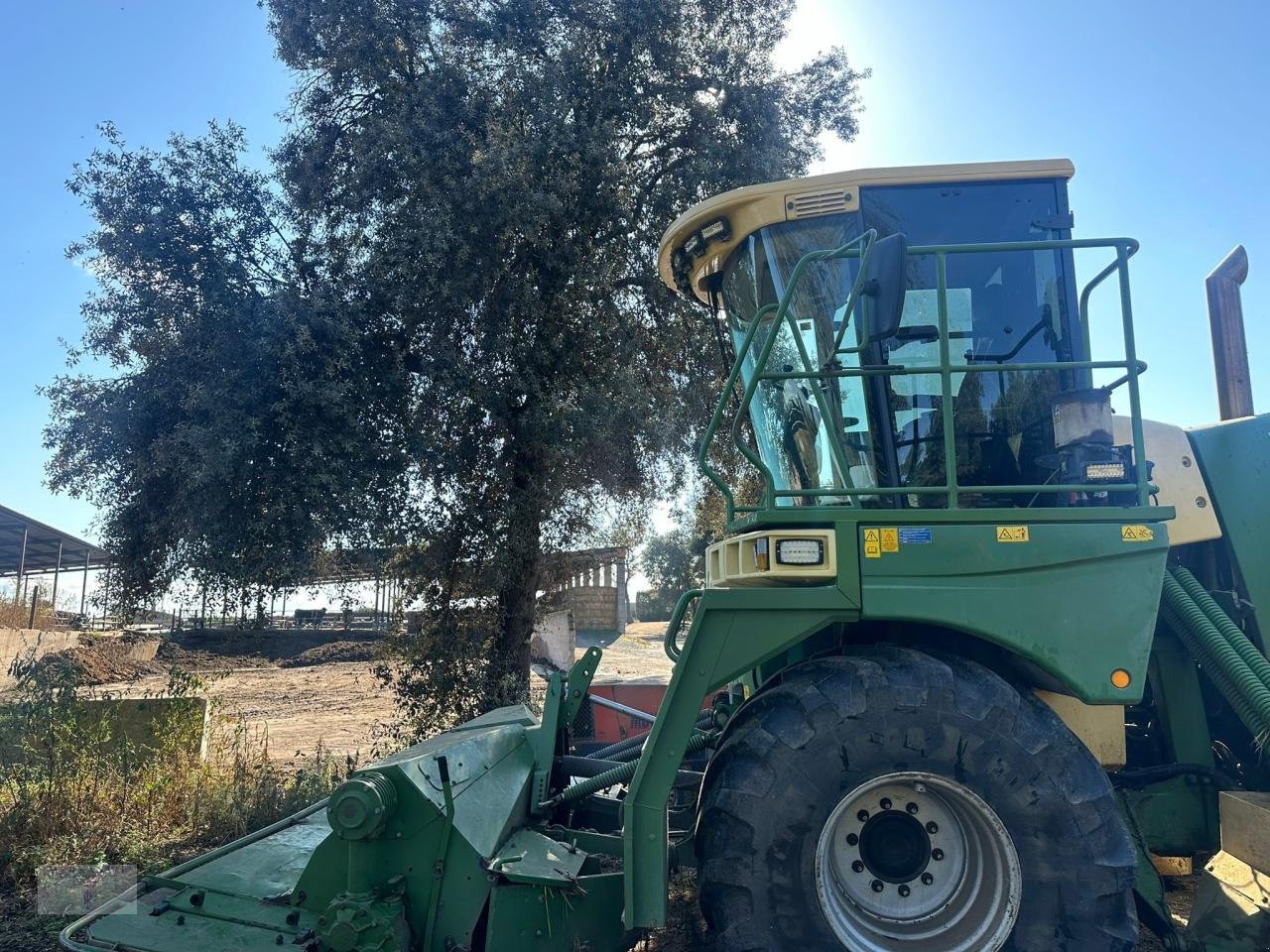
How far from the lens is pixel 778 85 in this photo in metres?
10.3

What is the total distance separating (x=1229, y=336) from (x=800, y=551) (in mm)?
3173

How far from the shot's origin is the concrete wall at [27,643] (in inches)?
786

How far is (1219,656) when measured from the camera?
3.89 meters

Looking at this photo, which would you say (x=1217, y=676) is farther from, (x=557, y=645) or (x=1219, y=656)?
(x=557, y=645)

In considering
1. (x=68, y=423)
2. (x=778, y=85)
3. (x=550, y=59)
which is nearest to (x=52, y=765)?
(x=68, y=423)

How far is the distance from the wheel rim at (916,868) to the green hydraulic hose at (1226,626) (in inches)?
64.5

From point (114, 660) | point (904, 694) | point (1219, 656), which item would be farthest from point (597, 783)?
point (114, 660)

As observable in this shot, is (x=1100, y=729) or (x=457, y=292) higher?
(x=457, y=292)

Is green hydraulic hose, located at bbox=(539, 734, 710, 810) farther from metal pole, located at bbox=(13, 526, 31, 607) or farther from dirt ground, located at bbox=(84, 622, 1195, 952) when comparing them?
metal pole, located at bbox=(13, 526, 31, 607)

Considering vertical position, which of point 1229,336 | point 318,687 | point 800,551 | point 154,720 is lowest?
point 318,687

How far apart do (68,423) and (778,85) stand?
8.46 metres

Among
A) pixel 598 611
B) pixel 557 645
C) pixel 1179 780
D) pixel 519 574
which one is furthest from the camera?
pixel 598 611

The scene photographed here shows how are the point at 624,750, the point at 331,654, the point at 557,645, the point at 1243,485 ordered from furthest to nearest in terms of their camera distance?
the point at 331,654 → the point at 557,645 → the point at 624,750 → the point at 1243,485

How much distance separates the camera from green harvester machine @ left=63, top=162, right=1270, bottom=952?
316 centimetres
